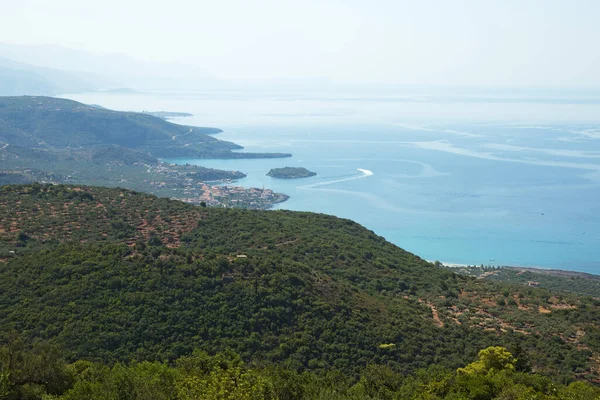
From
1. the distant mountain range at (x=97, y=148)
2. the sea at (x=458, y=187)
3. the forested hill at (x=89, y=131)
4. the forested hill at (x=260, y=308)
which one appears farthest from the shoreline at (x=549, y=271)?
the forested hill at (x=89, y=131)

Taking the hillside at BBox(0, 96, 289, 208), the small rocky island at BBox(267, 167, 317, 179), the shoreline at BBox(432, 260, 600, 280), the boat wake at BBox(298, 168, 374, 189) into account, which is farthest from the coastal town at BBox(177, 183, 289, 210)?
the shoreline at BBox(432, 260, 600, 280)

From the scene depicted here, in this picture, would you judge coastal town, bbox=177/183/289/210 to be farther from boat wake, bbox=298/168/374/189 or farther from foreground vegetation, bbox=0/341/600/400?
foreground vegetation, bbox=0/341/600/400

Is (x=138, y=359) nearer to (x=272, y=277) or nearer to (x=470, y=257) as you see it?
(x=272, y=277)

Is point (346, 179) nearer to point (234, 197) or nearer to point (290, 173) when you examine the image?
point (290, 173)

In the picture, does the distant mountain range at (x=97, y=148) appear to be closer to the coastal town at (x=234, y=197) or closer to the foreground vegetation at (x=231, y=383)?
the coastal town at (x=234, y=197)

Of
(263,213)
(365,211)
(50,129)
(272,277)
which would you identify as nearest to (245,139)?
(50,129)

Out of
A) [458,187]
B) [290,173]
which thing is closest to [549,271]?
[458,187]
